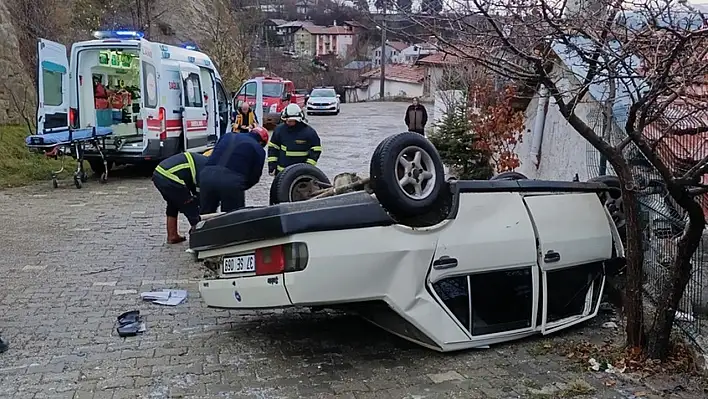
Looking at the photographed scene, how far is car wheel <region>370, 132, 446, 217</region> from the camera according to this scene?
4.39m

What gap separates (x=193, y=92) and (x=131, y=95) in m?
1.41

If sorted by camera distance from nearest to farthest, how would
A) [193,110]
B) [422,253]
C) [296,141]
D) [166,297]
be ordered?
1. [422,253]
2. [166,297]
3. [296,141]
4. [193,110]

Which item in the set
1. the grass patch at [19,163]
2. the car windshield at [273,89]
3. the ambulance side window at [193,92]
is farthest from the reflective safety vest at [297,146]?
the car windshield at [273,89]

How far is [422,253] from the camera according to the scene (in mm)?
4488

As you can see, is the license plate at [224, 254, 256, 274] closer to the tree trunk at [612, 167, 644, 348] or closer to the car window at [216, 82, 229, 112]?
the tree trunk at [612, 167, 644, 348]

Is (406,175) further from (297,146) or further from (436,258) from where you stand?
(297,146)

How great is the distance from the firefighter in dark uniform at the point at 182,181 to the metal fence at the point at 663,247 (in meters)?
4.68

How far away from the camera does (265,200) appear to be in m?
11.9

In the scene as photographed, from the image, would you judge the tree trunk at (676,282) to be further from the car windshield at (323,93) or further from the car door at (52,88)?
the car windshield at (323,93)

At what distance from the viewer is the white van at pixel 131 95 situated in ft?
44.1

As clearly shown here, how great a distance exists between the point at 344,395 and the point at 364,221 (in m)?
1.04

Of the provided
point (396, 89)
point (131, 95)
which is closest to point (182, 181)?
point (131, 95)

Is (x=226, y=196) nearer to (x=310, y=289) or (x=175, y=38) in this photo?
(x=310, y=289)

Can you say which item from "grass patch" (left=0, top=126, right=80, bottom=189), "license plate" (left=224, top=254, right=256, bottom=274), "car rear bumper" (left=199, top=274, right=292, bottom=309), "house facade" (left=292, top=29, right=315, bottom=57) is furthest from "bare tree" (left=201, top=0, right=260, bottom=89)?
"house facade" (left=292, top=29, right=315, bottom=57)
